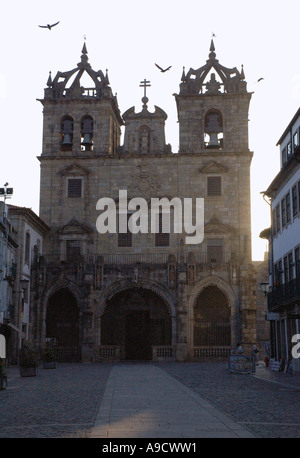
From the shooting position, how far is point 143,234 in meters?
47.3

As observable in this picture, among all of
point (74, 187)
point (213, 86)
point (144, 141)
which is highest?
point (213, 86)

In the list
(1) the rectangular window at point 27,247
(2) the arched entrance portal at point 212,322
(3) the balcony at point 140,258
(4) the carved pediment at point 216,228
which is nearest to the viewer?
(1) the rectangular window at point 27,247

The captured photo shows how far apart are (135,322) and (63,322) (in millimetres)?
5263

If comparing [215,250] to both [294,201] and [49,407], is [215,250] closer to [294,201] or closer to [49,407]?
[294,201]

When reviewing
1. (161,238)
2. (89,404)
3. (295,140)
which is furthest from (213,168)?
(89,404)

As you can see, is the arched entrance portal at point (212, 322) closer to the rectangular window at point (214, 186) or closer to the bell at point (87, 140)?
the rectangular window at point (214, 186)

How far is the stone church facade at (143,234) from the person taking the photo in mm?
43594

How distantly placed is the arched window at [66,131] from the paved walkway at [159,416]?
3118cm

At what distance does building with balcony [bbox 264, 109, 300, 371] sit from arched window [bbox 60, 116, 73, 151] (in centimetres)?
1802

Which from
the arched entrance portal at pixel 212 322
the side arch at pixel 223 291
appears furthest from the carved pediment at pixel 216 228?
the side arch at pixel 223 291

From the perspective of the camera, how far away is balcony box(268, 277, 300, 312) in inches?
1144

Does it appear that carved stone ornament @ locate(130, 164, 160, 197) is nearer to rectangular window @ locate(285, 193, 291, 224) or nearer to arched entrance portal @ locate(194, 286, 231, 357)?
arched entrance portal @ locate(194, 286, 231, 357)

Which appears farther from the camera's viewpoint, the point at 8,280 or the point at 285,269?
the point at 8,280

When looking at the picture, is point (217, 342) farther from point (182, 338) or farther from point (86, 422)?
point (86, 422)
